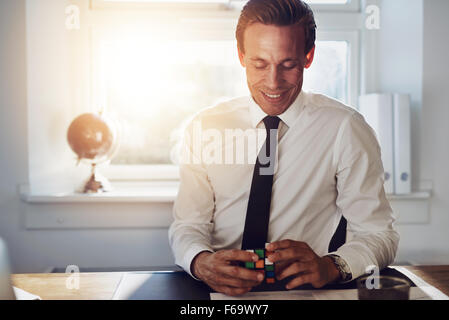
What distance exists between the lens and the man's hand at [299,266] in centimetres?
63

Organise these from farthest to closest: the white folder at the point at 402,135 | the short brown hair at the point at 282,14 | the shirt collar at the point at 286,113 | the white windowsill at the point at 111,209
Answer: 1. the white folder at the point at 402,135
2. the white windowsill at the point at 111,209
3. the shirt collar at the point at 286,113
4. the short brown hair at the point at 282,14

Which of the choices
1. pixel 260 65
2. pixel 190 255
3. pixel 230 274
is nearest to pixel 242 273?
pixel 230 274

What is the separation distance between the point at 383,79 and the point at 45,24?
1039mm

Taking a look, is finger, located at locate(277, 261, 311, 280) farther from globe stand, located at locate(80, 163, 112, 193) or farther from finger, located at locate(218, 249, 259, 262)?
globe stand, located at locate(80, 163, 112, 193)

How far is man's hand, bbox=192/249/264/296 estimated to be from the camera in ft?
1.98

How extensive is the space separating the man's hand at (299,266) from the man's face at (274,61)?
36 cm

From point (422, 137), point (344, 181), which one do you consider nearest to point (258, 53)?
point (344, 181)

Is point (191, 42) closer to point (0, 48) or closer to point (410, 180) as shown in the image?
point (0, 48)

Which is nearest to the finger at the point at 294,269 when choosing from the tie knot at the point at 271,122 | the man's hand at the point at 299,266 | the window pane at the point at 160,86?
the man's hand at the point at 299,266

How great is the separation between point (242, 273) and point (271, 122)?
1.28 ft

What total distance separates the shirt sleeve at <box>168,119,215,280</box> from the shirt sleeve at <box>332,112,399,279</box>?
302 millimetres

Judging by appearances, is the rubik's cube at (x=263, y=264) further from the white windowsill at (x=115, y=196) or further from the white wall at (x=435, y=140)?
the white windowsill at (x=115, y=196)

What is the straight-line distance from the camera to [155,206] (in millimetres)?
1261

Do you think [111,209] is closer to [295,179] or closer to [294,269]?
[295,179]
